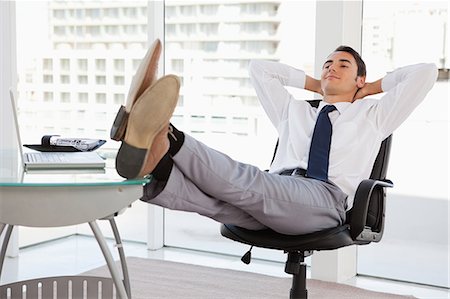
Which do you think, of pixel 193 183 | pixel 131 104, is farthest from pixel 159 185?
pixel 131 104

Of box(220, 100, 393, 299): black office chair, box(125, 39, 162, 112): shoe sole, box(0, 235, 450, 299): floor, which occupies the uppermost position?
box(125, 39, 162, 112): shoe sole

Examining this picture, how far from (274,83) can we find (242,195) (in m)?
0.89

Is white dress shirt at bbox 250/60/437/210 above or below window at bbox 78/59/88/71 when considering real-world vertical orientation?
below

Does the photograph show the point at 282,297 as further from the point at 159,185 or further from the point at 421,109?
the point at 159,185

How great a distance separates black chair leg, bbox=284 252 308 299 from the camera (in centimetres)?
255

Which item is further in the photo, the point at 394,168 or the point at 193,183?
the point at 394,168

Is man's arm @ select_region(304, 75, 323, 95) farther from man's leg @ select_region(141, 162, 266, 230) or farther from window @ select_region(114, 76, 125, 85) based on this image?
window @ select_region(114, 76, 125, 85)

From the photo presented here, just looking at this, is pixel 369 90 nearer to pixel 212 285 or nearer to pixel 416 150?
pixel 416 150

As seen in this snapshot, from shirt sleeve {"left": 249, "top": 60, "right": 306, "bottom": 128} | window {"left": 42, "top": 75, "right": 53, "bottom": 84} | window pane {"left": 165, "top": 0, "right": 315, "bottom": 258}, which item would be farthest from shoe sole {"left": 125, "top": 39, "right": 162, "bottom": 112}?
window {"left": 42, "top": 75, "right": 53, "bottom": 84}

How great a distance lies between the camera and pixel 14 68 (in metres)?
4.29

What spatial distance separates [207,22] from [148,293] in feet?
5.66

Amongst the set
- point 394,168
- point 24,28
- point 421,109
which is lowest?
point 394,168

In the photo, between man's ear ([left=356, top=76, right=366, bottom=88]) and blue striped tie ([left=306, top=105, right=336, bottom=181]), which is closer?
blue striped tie ([left=306, top=105, right=336, bottom=181])

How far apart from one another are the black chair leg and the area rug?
0.92 meters
